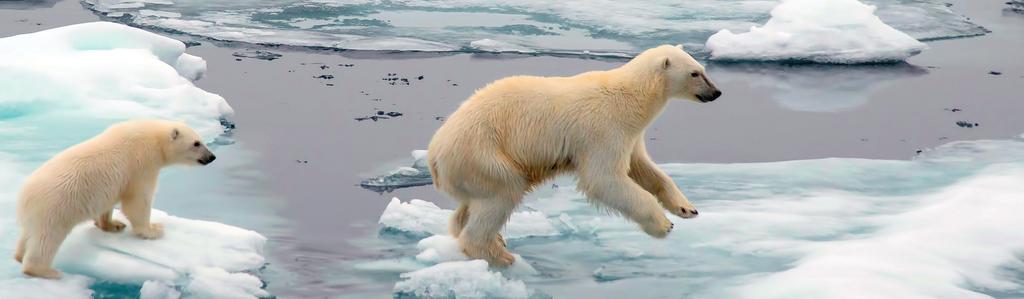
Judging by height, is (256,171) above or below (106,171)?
below

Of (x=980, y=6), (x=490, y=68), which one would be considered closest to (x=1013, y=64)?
(x=980, y=6)

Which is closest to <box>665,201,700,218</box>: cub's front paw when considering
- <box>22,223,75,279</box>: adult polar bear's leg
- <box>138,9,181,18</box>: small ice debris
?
<box>22,223,75,279</box>: adult polar bear's leg

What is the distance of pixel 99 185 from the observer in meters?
4.02

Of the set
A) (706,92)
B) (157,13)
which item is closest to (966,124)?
(706,92)

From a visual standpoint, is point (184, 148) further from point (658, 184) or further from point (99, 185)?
point (658, 184)

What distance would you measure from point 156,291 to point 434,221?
1186 millimetres

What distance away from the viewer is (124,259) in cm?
410

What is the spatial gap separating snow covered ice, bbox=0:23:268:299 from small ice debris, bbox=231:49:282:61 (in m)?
0.61

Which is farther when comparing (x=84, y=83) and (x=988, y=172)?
(x=84, y=83)

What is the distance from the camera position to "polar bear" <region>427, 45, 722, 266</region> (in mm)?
4203

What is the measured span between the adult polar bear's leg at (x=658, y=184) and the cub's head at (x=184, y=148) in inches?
55.8

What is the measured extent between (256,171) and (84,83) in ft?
4.73

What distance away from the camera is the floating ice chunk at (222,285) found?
13.1 ft

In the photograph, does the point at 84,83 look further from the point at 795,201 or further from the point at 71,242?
the point at 795,201
